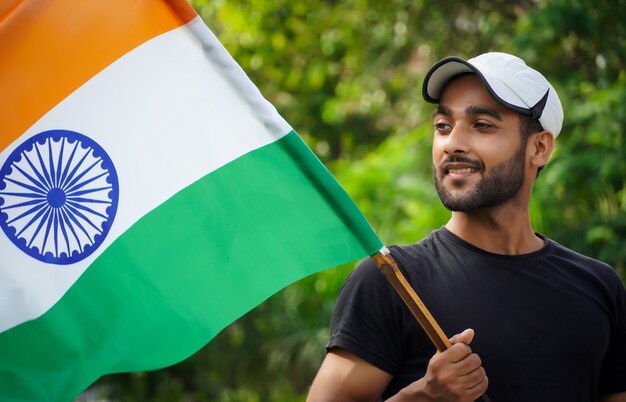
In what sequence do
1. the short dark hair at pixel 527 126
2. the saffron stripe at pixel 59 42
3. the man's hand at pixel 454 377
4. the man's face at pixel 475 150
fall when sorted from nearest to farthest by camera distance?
the man's hand at pixel 454 377 < the saffron stripe at pixel 59 42 < the man's face at pixel 475 150 < the short dark hair at pixel 527 126

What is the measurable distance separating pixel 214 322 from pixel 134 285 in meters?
0.24

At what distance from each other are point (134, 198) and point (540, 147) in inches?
51.6

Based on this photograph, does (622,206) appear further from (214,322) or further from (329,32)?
(214,322)

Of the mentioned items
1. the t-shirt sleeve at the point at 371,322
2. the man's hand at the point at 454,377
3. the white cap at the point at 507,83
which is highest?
the white cap at the point at 507,83

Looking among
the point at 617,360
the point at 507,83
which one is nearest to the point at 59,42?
the point at 507,83

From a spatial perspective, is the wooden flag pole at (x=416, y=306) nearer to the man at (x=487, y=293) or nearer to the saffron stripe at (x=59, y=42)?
the man at (x=487, y=293)

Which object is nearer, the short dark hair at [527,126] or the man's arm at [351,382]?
the man's arm at [351,382]

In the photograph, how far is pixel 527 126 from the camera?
11.5 feet

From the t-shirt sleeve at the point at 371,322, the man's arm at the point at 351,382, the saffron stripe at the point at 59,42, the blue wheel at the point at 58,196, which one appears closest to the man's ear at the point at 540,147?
the t-shirt sleeve at the point at 371,322

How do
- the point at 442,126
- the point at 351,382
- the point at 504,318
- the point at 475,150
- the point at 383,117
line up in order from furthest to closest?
the point at 383,117 < the point at 442,126 < the point at 475,150 < the point at 504,318 < the point at 351,382

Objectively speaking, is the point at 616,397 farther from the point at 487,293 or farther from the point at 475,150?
the point at 475,150

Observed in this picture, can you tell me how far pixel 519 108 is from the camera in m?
3.44

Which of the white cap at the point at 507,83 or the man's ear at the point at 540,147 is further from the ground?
the white cap at the point at 507,83

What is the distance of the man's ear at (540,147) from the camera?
355 centimetres
